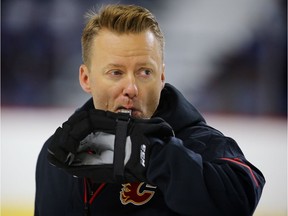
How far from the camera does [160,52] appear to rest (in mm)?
1646

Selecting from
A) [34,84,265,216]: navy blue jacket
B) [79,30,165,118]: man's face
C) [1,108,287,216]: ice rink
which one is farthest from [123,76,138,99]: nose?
[1,108,287,216]: ice rink

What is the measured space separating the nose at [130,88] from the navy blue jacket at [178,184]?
0.13 metres

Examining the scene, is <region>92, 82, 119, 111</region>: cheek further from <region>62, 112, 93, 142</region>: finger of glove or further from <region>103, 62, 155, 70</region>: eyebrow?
<region>62, 112, 93, 142</region>: finger of glove

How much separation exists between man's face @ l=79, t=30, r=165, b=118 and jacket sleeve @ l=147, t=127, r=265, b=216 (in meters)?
0.25

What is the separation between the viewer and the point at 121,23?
1.62 meters

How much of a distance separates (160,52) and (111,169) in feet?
1.31

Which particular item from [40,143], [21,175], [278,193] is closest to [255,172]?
[278,193]

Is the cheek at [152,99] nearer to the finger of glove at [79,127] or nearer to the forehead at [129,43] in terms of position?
the forehead at [129,43]

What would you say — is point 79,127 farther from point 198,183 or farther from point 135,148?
point 198,183

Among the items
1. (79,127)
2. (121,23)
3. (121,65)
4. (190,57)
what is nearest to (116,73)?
(121,65)

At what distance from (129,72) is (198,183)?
376 millimetres

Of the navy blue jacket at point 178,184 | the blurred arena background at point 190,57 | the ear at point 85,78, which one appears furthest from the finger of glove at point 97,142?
the blurred arena background at point 190,57

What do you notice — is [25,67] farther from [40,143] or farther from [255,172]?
[255,172]

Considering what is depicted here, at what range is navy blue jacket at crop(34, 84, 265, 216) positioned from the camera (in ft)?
4.33
